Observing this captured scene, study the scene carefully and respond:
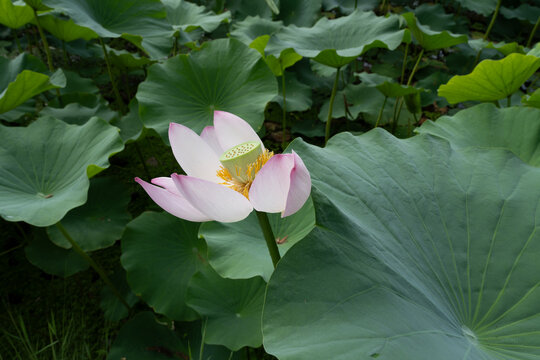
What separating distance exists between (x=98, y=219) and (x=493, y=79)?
162 cm

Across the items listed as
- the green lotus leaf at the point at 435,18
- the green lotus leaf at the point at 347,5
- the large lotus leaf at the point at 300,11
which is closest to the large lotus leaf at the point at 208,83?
the large lotus leaf at the point at 300,11

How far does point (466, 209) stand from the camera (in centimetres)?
78

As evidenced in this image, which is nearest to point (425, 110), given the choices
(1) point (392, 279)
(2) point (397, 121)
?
(2) point (397, 121)

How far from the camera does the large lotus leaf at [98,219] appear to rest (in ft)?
4.84

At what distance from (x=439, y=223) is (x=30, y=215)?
1.07m

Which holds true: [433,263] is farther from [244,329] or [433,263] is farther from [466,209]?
[244,329]

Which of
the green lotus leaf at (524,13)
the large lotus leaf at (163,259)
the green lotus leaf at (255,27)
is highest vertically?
the green lotus leaf at (255,27)

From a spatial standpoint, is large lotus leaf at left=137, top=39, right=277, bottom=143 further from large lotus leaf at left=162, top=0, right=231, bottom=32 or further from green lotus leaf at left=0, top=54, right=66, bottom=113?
large lotus leaf at left=162, top=0, right=231, bottom=32

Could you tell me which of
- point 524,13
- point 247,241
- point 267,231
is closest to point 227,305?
point 247,241

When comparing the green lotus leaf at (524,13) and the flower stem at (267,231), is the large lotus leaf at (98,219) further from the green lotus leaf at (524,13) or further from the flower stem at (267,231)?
the green lotus leaf at (524,13)

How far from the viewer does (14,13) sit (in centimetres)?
181

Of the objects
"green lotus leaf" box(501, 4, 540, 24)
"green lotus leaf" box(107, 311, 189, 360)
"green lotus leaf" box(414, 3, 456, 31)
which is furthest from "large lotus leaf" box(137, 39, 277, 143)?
"green lotus leaf" box(501, 4, 540, 24)

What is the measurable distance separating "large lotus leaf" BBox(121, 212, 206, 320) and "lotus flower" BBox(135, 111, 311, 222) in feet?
2.20

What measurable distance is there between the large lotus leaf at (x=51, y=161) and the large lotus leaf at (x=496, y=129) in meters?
1.07
